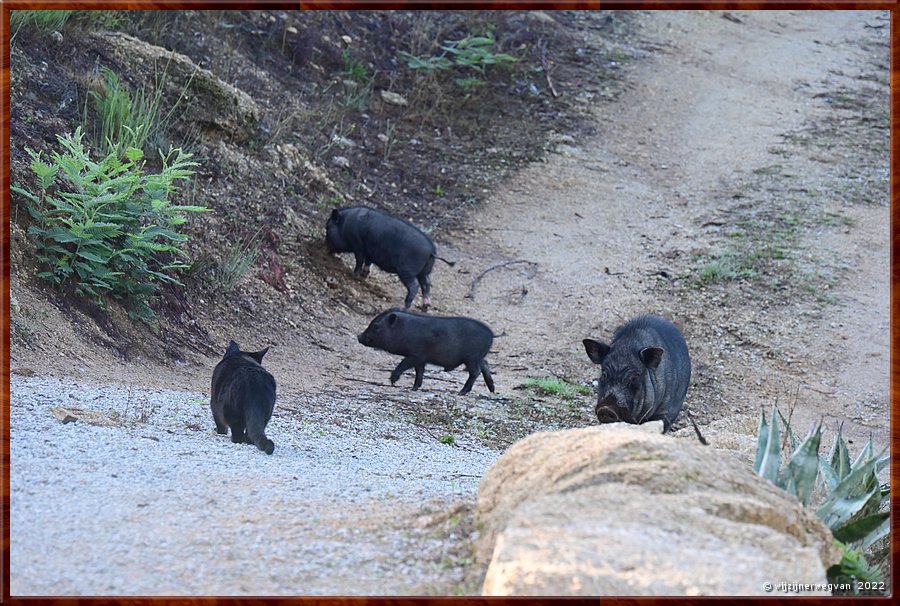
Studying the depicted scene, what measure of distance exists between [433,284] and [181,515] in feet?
27.7

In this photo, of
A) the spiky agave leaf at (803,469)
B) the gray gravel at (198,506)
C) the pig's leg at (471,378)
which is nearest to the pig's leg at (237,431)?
the gray gravel at (198,506)

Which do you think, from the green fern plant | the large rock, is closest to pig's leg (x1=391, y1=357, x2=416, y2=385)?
the large rock

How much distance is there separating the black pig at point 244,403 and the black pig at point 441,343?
325cm

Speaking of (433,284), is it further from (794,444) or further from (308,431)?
(794,444)

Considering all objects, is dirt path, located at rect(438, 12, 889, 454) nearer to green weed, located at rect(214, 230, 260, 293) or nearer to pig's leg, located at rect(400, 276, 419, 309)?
pig's leg, located at rect(400, 276, 419, 309)

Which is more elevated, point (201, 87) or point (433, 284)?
point (201, 87)

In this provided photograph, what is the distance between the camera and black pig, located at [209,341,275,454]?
636cm

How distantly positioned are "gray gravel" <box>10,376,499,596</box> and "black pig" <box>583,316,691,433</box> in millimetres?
1316

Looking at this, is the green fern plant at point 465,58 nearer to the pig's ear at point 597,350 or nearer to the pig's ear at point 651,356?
the pig's ear at point 597,350

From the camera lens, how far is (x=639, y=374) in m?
7.80

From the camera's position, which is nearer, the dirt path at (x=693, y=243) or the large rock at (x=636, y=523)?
the large rock at (x=636, y=523)

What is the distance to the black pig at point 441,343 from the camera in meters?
9.92

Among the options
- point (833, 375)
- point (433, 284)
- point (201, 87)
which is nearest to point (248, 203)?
point (201, 87)

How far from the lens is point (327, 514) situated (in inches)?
179
